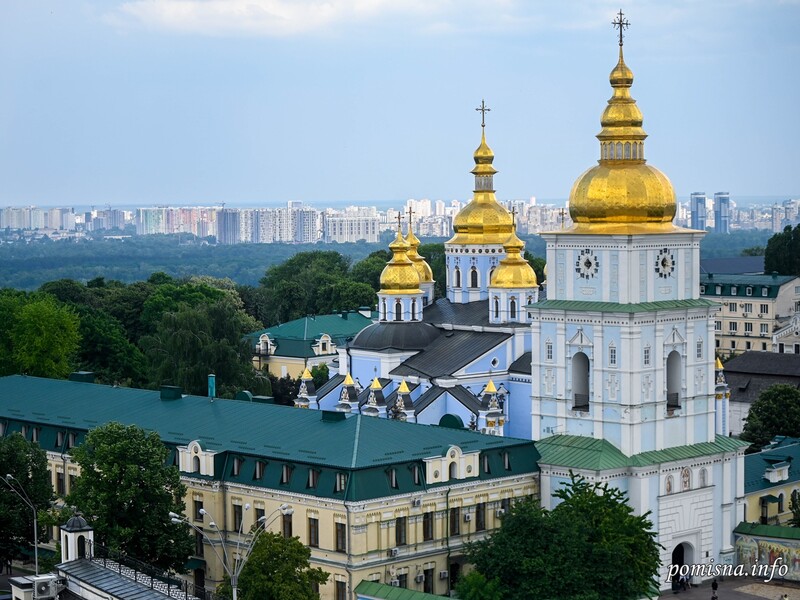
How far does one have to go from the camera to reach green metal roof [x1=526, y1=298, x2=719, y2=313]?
144 ft

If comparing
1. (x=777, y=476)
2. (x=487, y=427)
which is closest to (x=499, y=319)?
(x=487, y=427)

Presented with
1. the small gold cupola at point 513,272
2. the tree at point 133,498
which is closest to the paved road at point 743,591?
the tree at point 133,498

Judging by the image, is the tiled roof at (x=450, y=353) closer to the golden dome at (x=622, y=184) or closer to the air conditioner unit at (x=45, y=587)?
the golden dome at (x=622, y=184)

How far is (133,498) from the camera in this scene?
40.2m

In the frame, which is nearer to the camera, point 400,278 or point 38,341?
point 400,278

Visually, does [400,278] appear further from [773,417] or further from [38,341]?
[38,341]

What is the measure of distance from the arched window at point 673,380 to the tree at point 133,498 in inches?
526

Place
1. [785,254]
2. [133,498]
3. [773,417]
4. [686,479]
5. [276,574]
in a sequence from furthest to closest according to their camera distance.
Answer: [785,254] → [773,417] → [686,479] → [133,498] → [276,574]

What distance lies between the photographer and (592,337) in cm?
4444

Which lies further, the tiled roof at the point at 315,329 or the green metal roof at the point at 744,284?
the green metal roof at the point at 744,284

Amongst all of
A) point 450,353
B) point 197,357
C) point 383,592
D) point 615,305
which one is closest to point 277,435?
point 383,592

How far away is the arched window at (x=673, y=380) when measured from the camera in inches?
1783

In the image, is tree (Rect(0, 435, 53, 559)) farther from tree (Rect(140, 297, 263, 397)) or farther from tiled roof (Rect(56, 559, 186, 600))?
tree (Rect(140, 297, 263, 397))

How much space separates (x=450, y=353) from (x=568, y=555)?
68.3ft
